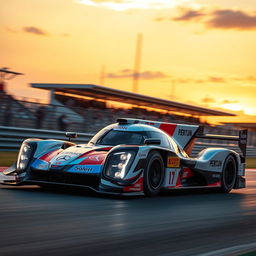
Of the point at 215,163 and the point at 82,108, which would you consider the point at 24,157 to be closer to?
the point at 215,163

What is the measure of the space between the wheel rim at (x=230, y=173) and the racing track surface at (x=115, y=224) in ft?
5.11

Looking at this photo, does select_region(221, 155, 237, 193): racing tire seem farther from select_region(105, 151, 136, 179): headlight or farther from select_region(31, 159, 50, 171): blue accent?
select_region(31, 159, 50, 171): blue accent

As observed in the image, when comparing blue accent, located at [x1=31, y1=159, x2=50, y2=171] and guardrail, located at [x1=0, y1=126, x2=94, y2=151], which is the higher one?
guardrail, located at [x1=0, y1=126, x2=94, y2=151]

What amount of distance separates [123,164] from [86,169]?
0.51 meters

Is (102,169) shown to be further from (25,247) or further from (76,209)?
(25,247)

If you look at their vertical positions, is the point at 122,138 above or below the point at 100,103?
below

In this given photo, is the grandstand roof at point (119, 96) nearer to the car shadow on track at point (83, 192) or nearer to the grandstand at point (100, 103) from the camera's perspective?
the grandstand at point (100, 103)

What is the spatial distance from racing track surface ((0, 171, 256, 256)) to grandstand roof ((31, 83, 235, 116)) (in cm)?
1043

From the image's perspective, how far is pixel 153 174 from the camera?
7969 millimetres

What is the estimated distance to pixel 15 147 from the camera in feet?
50.6

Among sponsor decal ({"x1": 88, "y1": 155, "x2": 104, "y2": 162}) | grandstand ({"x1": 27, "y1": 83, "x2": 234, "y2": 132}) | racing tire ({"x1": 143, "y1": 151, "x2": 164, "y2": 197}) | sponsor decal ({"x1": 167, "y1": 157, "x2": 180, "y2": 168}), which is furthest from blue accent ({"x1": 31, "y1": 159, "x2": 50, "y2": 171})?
grandstand ({"x1": 27, "y1": 83, "x2": 234, "y2": 132})

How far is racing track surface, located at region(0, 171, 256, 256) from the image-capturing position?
438 centimetres

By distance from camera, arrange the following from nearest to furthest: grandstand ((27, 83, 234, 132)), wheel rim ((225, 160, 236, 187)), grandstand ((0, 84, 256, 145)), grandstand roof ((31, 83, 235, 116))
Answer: wheel rim ((225, 160, 236, 187))
grandstand ((0, 84, 256, 145))
grandstand ((27, 83, 234, 132))
grandstand roof ((31, 83, 235, 116))

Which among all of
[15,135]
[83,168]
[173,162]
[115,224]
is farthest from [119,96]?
[115,224]
